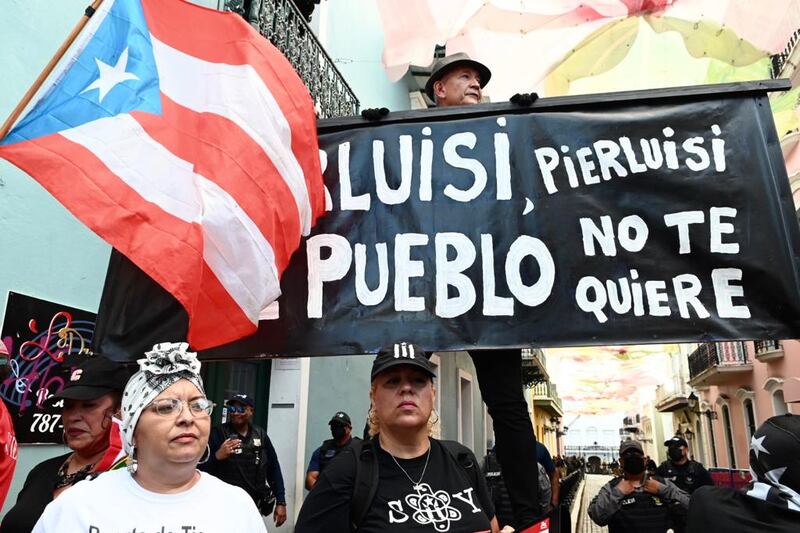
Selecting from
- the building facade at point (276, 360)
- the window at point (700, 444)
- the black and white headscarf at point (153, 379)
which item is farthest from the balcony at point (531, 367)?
the black and white headscarf at point (153, 379)

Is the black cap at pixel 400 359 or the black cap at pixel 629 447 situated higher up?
the black cap at pixel 400 359

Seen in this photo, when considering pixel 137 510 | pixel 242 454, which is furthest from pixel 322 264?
pixel 242 454

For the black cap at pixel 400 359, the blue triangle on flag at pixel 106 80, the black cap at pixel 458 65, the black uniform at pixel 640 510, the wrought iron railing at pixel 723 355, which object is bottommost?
the black uniform at pixel 640 510

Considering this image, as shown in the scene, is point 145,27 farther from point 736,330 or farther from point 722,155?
point 736,330

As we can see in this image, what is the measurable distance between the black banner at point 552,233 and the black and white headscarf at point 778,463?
46 cm

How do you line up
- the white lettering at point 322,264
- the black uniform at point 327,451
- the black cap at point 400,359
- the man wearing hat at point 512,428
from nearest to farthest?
1. the black cap at point 400,359
2. the man wearing hat at point 512,428
3. the white lettering at point 322,264
4. the black uniform at point 327,451

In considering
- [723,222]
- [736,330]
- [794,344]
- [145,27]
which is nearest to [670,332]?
[736,330]

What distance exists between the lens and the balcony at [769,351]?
60.0 feet

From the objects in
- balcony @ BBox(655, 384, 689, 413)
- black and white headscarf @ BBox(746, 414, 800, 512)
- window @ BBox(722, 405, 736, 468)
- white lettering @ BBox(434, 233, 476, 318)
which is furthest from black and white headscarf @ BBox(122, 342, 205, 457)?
balcony @ BBox(655, 384, 689, 413)

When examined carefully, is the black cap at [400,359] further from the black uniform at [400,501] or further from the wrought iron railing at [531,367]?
the wrought iron railing at [531,367]

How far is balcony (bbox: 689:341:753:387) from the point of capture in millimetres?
22844

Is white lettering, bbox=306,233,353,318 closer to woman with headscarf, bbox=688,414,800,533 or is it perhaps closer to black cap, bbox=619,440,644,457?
woman with headscarf, bbox=688,414,800,533

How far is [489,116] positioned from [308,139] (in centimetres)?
90

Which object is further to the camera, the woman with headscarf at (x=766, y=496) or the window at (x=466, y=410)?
the window at (x=466, y=410)
